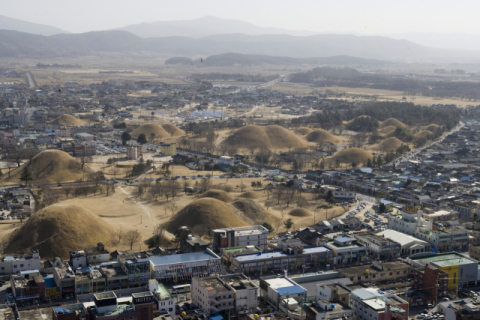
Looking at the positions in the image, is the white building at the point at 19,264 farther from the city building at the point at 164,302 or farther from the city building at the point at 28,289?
the city building at the point at 164,302

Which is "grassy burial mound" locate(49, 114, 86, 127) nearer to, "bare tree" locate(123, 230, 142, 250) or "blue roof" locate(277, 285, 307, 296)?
"bare tree" locate(123, 230, 142, 250)

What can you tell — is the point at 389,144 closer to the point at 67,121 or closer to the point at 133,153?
the point at 133,153

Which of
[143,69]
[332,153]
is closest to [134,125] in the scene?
[332,153]

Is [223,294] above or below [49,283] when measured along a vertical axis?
above

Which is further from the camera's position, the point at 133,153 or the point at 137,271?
the point at 133,153

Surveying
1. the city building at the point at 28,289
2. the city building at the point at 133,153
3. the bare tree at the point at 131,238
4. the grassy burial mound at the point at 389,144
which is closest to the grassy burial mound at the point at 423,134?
the grassy burial mound at the point at 389,144

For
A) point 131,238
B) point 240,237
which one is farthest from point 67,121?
point 240,237
